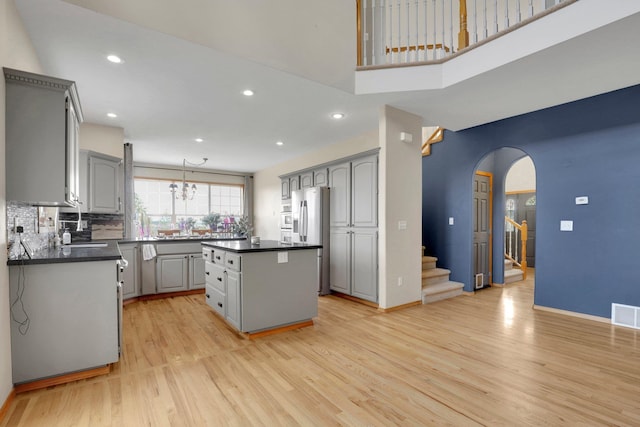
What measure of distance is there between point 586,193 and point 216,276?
184 inches

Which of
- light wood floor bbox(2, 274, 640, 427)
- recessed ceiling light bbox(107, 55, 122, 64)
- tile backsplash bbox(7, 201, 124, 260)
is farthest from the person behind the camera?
recessed ceiling light bbox(107, 55, 122, 64)

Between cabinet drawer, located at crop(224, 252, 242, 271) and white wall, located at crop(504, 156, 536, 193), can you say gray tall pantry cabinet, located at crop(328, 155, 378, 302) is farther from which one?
white wall, located at crop(504, 156, 536, 193)

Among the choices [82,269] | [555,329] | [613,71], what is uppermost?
[613,71]

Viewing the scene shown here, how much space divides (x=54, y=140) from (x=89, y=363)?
170cm

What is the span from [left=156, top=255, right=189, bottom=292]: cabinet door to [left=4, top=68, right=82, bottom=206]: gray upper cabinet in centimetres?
287

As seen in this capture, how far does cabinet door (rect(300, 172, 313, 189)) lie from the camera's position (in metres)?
5.59

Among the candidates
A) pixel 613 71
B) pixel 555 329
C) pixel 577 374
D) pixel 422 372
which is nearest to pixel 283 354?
pixel 422 372

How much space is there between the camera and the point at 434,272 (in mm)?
5016

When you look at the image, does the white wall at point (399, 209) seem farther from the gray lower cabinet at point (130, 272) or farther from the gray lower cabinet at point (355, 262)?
the gray lower cabinet at point (130, 272)

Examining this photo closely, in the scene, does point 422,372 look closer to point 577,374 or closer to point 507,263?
point 577,374

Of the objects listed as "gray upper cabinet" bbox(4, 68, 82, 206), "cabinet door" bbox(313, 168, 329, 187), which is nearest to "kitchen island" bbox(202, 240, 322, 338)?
"gray upper cabinet" bbox(4, 68, 82, 206)

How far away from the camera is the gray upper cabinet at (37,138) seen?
2072 millimetres

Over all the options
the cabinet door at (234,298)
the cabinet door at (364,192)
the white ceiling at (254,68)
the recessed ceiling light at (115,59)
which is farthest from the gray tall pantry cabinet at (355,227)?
the recessed ceiling light at (115,59)

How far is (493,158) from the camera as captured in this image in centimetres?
569
